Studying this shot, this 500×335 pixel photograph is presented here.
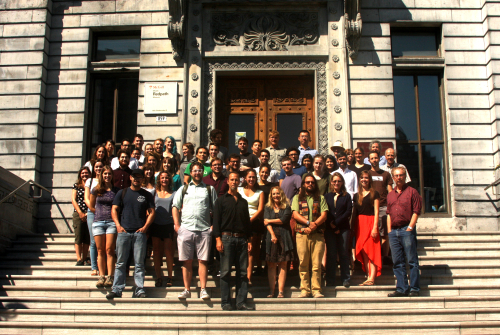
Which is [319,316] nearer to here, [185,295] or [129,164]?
[185,295]

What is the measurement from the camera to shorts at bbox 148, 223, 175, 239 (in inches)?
378

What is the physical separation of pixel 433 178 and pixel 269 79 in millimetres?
5384

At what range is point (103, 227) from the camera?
31.2ft

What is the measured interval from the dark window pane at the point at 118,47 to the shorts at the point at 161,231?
23.7ft

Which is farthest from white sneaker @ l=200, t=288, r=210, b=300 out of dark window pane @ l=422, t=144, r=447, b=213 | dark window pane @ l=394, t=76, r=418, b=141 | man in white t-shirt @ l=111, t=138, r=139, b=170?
dark window pane @ l=394, t=76, r=418, b=141

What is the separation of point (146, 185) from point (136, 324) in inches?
114

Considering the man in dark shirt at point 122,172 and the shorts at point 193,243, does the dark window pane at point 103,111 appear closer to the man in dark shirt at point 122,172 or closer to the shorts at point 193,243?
the man in dark shirt at point 122,172

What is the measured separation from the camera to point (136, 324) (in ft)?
26.7

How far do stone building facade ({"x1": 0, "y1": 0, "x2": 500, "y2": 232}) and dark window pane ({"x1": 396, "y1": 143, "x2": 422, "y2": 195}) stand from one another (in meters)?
0.04

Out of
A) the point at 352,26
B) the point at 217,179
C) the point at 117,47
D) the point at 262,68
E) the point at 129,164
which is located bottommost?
the point at 217,179

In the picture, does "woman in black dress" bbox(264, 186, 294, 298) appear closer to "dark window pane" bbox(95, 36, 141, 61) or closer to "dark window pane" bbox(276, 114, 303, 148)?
"dark window pane" bbox(276, 114, 303, 148)

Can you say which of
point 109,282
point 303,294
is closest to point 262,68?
point 303,294

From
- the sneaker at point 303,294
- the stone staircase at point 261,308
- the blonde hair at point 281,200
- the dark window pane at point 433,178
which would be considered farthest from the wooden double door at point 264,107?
the sneaker at point 303,294

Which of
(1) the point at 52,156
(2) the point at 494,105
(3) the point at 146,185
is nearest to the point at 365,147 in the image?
(2) the point at 494,105
